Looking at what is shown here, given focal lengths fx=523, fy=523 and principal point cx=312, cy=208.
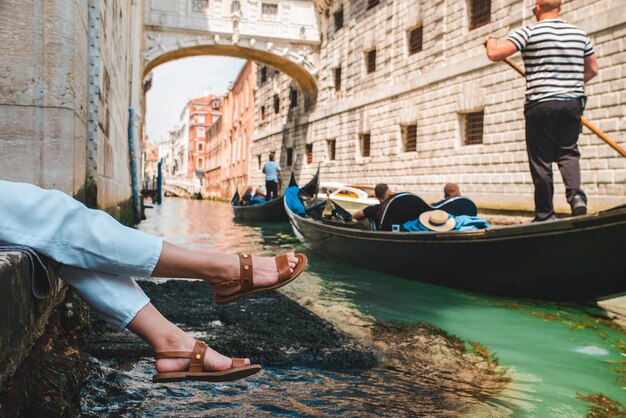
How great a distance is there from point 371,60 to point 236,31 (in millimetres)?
4470

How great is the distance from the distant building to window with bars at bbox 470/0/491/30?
14.3 m

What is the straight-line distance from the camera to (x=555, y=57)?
124 inches

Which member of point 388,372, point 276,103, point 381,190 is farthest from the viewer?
point 276,103

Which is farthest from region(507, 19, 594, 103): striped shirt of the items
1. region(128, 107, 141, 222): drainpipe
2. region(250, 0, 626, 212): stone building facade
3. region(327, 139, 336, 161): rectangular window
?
region(327, 139, 336, 161): rectangular window

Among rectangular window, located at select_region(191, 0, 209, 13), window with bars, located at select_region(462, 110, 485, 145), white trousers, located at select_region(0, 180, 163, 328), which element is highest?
rectangular window, located at select_region(191, 0, 209, 13)

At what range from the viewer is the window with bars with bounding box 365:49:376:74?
42.2 ft

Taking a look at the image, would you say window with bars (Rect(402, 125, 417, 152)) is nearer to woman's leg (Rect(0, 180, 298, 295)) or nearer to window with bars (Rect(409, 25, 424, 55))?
window with bars (Rect(409, 25, 424, 55))

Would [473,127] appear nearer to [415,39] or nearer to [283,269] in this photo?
[415,39]

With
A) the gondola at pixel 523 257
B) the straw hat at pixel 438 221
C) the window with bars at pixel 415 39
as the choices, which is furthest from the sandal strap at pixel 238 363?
the window with bars at pixel 415 39

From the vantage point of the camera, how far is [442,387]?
6.33 ft

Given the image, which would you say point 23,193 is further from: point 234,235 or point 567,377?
point 234,235

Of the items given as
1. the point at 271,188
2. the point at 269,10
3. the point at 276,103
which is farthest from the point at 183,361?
the point at 276,103

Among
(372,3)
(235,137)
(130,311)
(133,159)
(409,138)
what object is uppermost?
(372,3)

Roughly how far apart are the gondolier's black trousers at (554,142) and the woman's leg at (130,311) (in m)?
2.45
